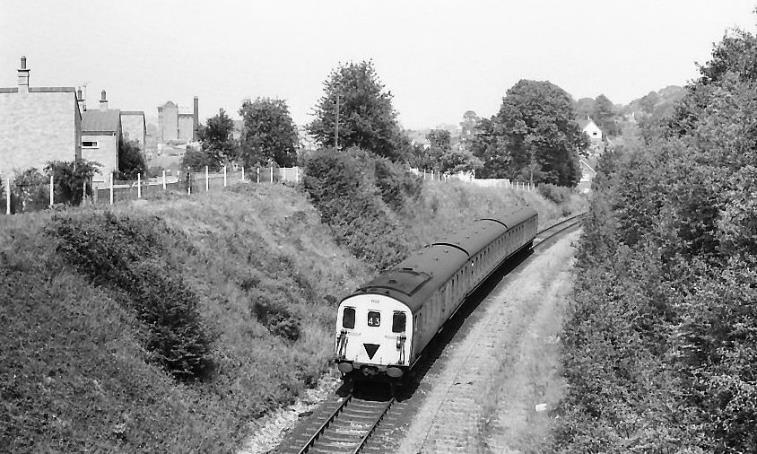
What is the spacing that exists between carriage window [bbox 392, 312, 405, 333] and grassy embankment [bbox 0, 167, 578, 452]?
369 centimetres

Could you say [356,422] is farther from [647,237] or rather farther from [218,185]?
[218,185]

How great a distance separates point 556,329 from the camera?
28.3 meters

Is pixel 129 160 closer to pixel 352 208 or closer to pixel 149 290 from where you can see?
pixel 352 208

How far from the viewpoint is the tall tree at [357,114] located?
49.8 meters

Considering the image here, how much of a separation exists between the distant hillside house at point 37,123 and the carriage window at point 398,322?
962 inches

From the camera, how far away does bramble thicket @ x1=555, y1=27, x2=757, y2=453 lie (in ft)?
39.5

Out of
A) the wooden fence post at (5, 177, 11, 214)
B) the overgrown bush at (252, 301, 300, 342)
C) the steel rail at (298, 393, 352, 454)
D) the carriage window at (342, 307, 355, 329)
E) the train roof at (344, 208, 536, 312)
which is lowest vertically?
the steel rail at (298, 393, 352, 454)

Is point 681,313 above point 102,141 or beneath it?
beneath

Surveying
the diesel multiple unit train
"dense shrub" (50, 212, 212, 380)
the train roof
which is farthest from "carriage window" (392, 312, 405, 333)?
"dense shrub" (50, 212, 212, 380)

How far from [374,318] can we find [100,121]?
1380 inches

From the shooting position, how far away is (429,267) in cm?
2436

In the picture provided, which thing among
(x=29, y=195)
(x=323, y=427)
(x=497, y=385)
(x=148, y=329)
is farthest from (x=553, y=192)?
(x=148, y=329)

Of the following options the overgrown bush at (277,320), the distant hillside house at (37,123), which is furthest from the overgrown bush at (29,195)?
the distant hillside house at (37,123)

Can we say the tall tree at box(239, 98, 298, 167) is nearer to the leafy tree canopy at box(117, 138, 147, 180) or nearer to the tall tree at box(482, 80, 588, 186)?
the leafy tree canopy at box(117, 138, 147, 180)
